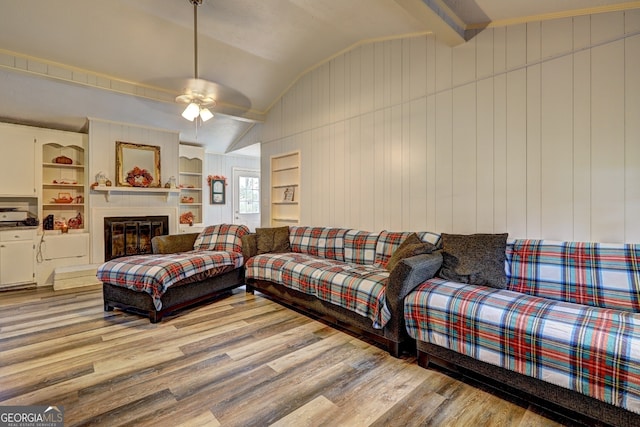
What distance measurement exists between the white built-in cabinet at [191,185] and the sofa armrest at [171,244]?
205 centimetres

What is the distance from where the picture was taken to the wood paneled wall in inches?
89.7

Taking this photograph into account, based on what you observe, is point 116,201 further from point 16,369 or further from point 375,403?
point 375,403

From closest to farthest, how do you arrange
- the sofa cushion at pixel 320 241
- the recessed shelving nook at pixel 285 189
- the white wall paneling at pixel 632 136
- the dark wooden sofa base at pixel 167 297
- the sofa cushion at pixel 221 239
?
the white wall paneling at pixel 632 136 < the dark wooden sofa base at pixel 167 297 < the sofa cushion at pixel 320 241 < the sofa cushion at pixel 221 239 < the recessed shelving nook at pixel 285 189

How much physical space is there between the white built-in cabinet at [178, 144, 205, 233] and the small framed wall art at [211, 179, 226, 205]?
495 millimetres

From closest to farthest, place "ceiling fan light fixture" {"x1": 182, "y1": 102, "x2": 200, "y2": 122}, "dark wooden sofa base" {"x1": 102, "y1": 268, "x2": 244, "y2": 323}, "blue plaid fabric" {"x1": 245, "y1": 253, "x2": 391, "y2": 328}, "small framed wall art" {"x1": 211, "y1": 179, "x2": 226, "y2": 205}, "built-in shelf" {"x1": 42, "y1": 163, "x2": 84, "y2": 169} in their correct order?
"blue plaid fabric" {"x1": 245, "y1": 253, "x2": 391, "y2": 328} < "dark wooden sofa base" {"x1": 102, "y1": 268, "x2": 244, "y2": 323} < "ceiling fan light fixture" {"x1": 182, "y1": 102, "x2": 200, "y2": 122} < "built-in shelf" {"x1": 42, "y1": 163, "x2": 84, "y2": 169} < "small framed wall art" {"x1": 211, "y1": 179, "x2": 226, "y2": 205}

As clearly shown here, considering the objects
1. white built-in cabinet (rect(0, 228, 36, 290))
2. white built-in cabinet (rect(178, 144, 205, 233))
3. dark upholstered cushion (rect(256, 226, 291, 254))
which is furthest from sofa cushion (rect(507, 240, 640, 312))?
white built-in cabinet (rect(0, 228, 36, 290))

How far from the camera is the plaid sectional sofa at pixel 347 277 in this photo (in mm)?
2336

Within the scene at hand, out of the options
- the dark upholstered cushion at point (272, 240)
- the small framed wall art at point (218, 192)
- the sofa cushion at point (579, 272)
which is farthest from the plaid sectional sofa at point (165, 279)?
the small framed wall art at point (218, 192)

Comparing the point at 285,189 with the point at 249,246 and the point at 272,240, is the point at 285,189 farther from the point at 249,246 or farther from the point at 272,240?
the point at 249,246

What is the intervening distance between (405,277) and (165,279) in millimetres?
2223

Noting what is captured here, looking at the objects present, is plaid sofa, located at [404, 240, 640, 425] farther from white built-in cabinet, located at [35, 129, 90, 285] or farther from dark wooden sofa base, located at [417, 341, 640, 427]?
white built-in cabinet, located at [35, 129, 90, 285]

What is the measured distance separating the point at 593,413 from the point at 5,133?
22.1ft

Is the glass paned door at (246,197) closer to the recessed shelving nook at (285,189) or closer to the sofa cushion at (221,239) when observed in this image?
the recessed shelving nook at (285,189)

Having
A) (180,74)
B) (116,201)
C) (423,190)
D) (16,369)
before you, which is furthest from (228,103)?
(16,369)
